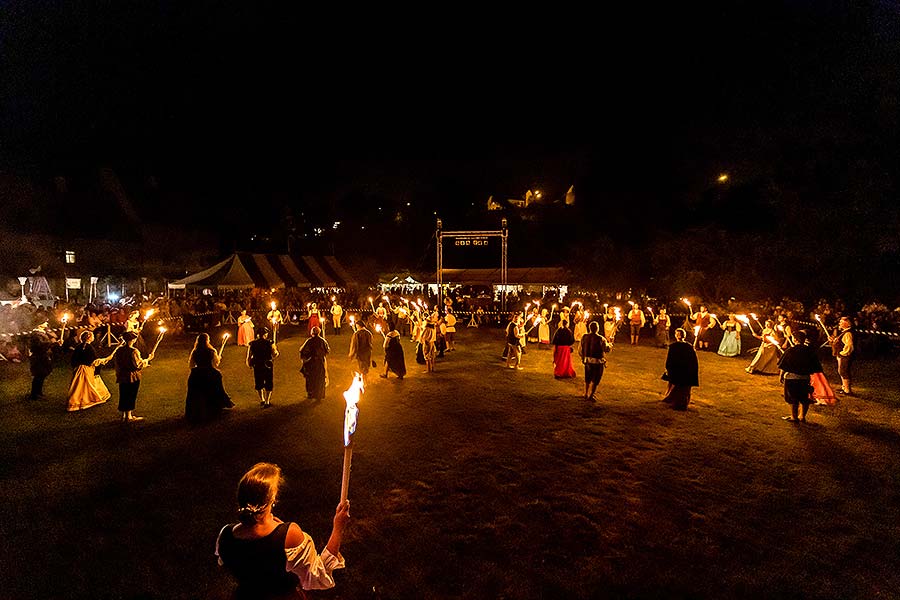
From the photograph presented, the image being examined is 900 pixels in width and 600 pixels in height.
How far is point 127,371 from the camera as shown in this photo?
9391 mm

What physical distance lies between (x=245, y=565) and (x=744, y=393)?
12.8 meters

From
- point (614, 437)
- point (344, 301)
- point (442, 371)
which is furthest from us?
point (344, 301)

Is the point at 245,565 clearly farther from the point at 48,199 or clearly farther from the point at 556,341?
the point at 48,199

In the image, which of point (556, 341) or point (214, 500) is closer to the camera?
point (214, 500)

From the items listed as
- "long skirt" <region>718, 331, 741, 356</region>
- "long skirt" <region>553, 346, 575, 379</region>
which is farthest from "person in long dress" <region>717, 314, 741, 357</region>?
"long skirt" <region>553, 346, 575, 379</region>

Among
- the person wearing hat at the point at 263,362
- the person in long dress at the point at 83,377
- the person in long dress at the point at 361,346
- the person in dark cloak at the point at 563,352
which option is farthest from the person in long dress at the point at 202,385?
the person in dark cloak at the point at 563,352

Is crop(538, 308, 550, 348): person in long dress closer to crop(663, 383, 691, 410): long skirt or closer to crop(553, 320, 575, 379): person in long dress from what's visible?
crop(553, 320, 575, 379): person in long dress

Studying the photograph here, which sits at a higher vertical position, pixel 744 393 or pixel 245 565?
pixel 245 565

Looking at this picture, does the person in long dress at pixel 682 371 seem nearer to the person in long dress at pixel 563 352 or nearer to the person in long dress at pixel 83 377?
the person in long dress at pixel 563 352

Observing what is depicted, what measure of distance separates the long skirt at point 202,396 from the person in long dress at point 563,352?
331 inches

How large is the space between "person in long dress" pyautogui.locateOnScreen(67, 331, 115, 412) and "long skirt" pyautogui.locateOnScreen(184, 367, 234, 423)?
2.17 meters

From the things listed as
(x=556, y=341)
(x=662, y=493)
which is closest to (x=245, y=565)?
(x=662, y=493)

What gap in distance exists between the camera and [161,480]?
679 centimetres

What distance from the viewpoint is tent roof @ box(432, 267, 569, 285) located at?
36469 mm
